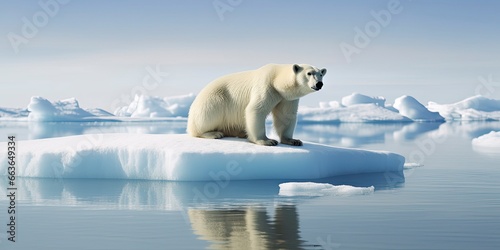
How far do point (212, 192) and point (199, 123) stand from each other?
2.58 metres

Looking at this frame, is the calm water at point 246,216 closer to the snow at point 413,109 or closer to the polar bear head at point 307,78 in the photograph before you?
the polar bear head at point 307,78

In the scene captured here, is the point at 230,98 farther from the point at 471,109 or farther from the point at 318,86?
the point at 471,109

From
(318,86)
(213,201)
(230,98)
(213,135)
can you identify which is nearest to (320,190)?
(213,201)

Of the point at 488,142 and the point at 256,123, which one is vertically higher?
the point at 256,123

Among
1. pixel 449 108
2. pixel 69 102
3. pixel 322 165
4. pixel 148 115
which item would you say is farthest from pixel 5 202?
pixel 449 108

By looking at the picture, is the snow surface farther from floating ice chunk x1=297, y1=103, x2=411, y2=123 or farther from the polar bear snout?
the polar bear snout

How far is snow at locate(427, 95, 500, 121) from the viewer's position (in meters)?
78.8

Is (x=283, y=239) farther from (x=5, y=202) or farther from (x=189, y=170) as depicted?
(x=189, y=170)

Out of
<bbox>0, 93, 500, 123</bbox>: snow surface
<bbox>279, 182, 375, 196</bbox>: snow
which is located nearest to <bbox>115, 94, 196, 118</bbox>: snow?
<bbox>0, 93, 500, 123</bbox>: snow surface

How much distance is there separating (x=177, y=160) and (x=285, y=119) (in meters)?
2.18

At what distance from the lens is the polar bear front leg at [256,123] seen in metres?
11.2

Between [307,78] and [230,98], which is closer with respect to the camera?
[307,78]

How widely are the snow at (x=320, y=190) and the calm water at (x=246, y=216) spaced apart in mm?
231

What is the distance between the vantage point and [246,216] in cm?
745
